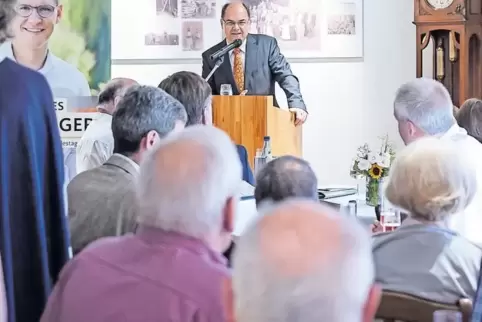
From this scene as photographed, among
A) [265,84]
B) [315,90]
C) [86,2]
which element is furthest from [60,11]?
[315,90]

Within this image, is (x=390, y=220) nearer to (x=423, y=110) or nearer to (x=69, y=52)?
(x=423, y=110)

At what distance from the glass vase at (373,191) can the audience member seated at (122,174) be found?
156 cm

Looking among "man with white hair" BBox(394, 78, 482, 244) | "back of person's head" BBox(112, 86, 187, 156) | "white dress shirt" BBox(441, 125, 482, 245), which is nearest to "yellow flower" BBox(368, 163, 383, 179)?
"man with white hair" BBox(394, 78, 482, 244)

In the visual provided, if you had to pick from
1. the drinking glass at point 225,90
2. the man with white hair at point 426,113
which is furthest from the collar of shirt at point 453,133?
the drinking glass at point 225,90

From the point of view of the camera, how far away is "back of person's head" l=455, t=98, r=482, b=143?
4062mm

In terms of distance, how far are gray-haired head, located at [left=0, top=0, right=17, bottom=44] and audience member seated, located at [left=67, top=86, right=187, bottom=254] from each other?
0.80 m

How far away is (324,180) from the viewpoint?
736 cm

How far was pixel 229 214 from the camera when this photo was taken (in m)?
1.64

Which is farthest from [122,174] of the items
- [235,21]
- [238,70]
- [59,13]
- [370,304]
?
[235,21]

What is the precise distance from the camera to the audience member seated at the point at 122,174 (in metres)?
2.44

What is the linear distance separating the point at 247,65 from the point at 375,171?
1.94 metres

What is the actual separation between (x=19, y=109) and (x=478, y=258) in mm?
1214

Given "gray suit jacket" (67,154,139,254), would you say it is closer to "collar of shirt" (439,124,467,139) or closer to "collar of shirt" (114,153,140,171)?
"collar of shirt" (114,153,140,171)

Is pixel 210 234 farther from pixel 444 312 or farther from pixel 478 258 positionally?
pixel 478 258
